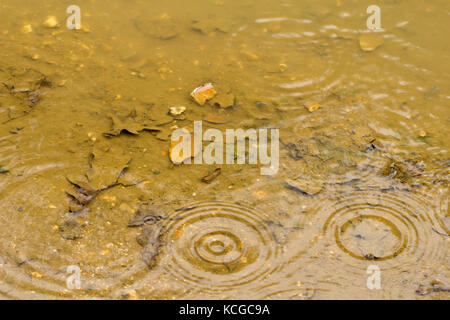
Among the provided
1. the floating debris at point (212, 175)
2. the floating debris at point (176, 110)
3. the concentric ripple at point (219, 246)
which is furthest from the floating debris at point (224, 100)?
the concentric ripple at point (219, 246)

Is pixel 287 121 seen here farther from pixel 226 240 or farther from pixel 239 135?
pixel 226 240

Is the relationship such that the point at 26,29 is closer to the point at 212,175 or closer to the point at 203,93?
the point at 203,93

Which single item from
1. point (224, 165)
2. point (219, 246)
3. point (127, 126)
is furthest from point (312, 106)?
point (219, 246)

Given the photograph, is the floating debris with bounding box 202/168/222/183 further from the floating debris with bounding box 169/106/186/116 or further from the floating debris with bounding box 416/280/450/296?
the floating debris with bounding box 416/280/450/296

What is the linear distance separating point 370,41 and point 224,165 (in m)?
2.55

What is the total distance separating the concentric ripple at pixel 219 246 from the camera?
2.61 m

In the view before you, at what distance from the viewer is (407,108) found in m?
3.97

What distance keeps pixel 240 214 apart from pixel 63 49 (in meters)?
2.83

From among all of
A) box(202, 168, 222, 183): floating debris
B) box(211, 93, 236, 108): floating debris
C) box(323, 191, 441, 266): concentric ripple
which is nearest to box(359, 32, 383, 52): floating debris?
box(211, 93, 236, 108): floating debris

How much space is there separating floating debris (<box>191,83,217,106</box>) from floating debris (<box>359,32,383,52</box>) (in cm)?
188

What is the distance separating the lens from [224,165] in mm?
3355

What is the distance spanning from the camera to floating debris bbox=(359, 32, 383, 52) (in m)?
4.66

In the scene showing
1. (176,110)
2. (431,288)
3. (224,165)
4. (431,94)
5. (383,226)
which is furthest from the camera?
(431,94)
